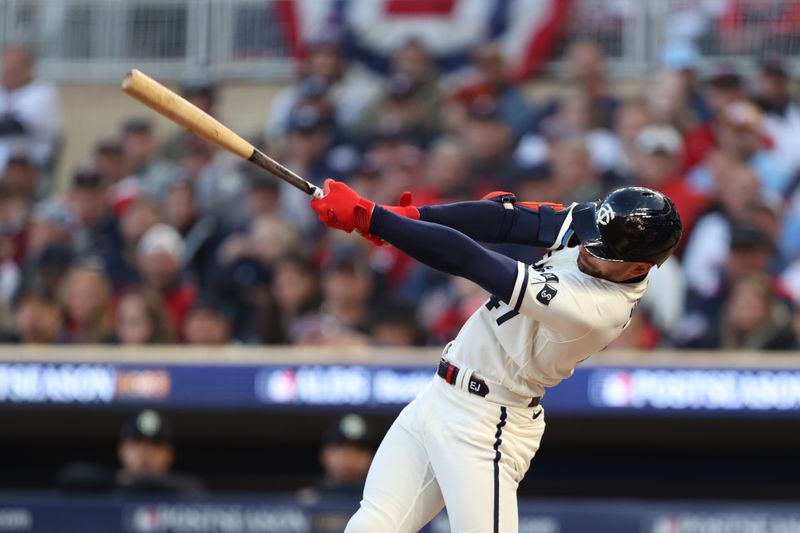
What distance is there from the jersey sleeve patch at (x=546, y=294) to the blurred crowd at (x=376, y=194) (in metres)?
2.64

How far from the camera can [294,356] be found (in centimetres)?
609

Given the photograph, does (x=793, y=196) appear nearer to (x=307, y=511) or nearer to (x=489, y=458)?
(x=307, y=511)

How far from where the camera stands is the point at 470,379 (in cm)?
368

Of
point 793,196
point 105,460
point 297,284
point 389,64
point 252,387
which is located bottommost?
point 105,460

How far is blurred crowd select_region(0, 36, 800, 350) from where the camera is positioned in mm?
6254

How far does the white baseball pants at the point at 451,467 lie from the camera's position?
11.9 ft

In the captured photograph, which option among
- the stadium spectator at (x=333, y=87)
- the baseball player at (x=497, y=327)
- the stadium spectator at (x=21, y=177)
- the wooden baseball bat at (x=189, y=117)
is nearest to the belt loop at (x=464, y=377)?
the baseball player at (x=497, y=327)

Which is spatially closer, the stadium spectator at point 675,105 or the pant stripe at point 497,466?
the pant stripe at point 497,466

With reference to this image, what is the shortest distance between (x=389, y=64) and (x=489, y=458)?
4.55m

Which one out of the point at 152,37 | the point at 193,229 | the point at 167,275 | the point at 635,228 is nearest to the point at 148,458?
the point at 167,275

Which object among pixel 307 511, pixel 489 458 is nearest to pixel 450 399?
pixel 489 458

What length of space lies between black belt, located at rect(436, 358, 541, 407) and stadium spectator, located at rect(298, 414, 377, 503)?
209 centimetres

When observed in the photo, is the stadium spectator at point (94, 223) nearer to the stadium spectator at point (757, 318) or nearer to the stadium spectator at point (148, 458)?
the stadium spectator at point (148, 458)

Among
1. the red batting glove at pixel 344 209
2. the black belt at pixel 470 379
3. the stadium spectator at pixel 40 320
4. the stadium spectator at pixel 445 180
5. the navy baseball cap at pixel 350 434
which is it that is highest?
the red batting glove at pixel 344 209
